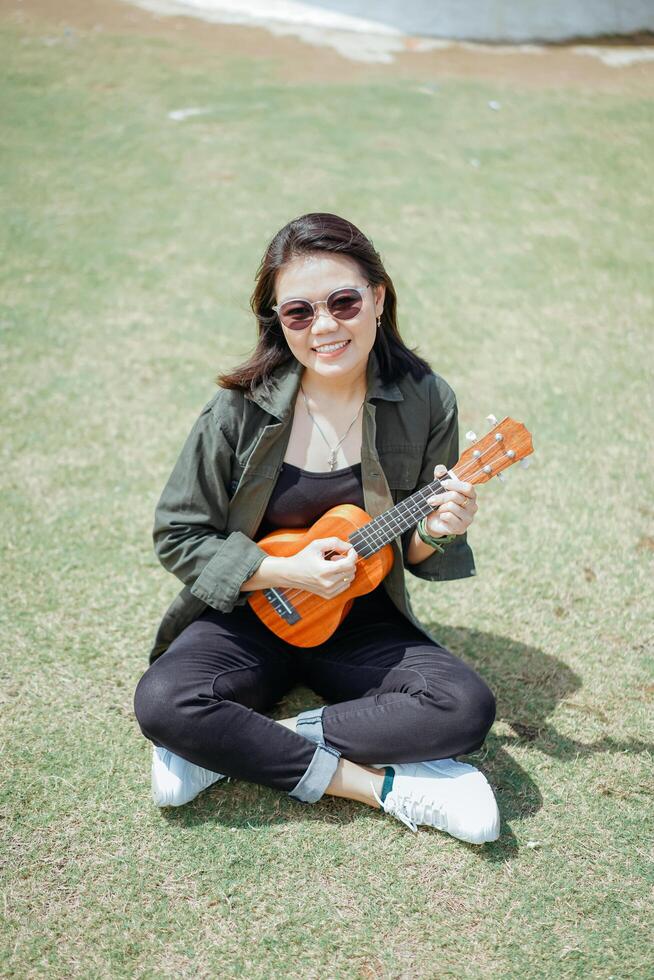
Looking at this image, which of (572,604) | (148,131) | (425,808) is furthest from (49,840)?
(148,131)

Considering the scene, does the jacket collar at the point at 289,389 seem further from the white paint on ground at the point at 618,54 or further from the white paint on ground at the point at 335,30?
the white paint on ground at the point at 618,54

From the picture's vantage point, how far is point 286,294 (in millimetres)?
2816

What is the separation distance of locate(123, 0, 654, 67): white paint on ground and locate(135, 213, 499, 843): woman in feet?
29.0

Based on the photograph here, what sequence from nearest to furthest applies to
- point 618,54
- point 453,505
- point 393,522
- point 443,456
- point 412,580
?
1. point 453,505
2. point 393,522
3. point 443,456
4. point 412,580
5. point 618,54

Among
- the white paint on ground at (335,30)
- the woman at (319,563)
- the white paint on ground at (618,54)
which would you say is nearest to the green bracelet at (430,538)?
the woman at (319,563)

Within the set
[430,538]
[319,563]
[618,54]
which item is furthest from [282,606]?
[618,54]

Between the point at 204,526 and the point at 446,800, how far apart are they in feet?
3.66

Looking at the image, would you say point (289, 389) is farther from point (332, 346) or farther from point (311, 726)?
point (311, 726)

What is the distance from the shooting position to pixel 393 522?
285 cm

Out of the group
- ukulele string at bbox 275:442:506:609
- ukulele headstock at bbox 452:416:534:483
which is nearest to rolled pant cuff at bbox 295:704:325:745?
ukulele string at bbox 275:442:506:609

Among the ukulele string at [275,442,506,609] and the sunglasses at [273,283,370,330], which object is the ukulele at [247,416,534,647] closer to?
the ukulele string at [275,442,506,609]

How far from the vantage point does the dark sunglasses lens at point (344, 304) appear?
2.75 meters

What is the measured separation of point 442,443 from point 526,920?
1.44 metres

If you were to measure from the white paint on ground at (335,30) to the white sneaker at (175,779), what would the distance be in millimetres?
9644
